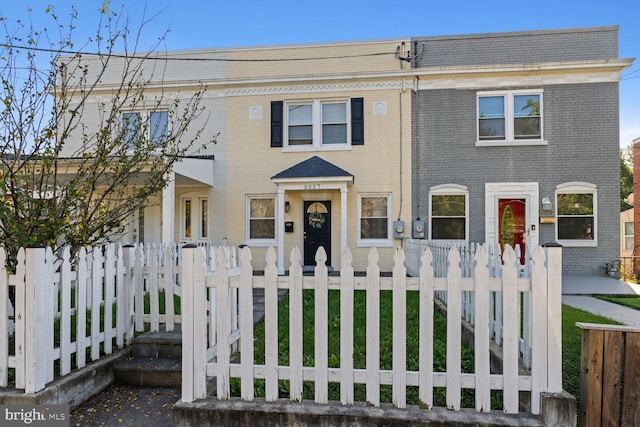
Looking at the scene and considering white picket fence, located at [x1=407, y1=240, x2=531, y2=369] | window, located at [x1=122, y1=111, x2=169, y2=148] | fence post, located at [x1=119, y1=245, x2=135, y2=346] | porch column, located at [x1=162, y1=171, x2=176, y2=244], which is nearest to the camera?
white picket fence, located at [x1=407, y1=240, x2=531, y2=369]

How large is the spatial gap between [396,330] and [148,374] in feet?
8.28

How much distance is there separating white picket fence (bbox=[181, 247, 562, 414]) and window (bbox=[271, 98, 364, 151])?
29.4 ft

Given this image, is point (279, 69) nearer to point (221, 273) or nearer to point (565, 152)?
point (565, 152)

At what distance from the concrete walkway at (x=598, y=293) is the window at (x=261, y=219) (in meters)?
7.82

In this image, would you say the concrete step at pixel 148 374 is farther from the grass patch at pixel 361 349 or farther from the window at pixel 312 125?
the window at pixel 312 125

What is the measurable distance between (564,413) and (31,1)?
6850mm

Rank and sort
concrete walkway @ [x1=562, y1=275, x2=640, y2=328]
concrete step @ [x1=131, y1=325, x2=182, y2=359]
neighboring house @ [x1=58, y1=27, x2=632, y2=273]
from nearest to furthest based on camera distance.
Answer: concrete step @ [x1=131, y1=325, x2=182, y2=359] → concrete walkway @ [x1=562, y1=275, x2=640, y2=328] → neighboring house @ [x1=58, y1=27, x2=632, y2=273]

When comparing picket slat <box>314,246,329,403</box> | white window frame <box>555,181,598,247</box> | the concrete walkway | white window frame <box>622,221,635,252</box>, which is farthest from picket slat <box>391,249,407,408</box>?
white window frame <box>622,221,635,252</box>

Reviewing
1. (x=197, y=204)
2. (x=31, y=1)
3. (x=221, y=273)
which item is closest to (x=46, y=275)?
(x=221, y=273)

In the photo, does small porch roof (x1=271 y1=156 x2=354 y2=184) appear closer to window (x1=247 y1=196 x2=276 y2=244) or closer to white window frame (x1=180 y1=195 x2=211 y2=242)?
window (x1=247 y1=196 x2=276 y2=244)

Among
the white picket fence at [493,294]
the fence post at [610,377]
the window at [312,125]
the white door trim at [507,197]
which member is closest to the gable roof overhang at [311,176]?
the window at [312,125]

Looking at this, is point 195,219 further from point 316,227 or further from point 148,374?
point 148,374

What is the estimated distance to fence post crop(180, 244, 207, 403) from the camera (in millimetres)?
2752

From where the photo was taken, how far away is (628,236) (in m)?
18.0
